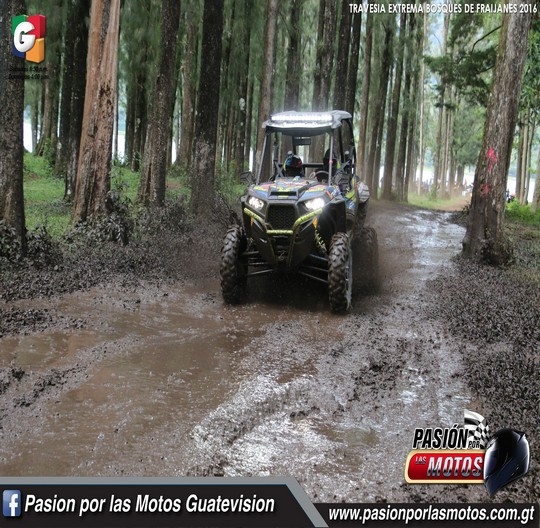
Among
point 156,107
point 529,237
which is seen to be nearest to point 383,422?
point 156,107

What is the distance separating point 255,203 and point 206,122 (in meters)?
7.19

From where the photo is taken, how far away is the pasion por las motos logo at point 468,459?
3686 mm

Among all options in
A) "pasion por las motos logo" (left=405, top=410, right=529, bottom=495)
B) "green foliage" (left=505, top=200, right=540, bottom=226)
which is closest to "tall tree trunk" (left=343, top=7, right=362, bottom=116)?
"green foliage" (left=505, top=200, right=540, bottom=226)

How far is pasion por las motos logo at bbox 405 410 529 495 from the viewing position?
369 centimetres

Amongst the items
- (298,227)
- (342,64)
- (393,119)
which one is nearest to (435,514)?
(298,227)

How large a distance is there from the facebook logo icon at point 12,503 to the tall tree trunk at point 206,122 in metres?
11.8

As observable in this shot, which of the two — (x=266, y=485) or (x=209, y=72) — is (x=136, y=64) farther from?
(x=266, y=485)

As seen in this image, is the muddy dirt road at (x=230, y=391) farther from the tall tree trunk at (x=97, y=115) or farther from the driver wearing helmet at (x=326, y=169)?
the tall tree trunk at (x=97, y=115)

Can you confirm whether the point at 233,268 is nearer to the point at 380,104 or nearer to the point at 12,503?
the point at 12,503

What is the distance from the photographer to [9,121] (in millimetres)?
8883

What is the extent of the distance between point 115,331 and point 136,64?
64.0 ft

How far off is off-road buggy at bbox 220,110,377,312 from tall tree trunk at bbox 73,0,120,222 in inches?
147

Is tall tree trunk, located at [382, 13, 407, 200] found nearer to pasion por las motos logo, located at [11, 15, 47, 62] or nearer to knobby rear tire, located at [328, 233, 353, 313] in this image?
pasion por las motos logo, located at [11, 15, 47, 62]

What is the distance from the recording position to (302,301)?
8.91 m
